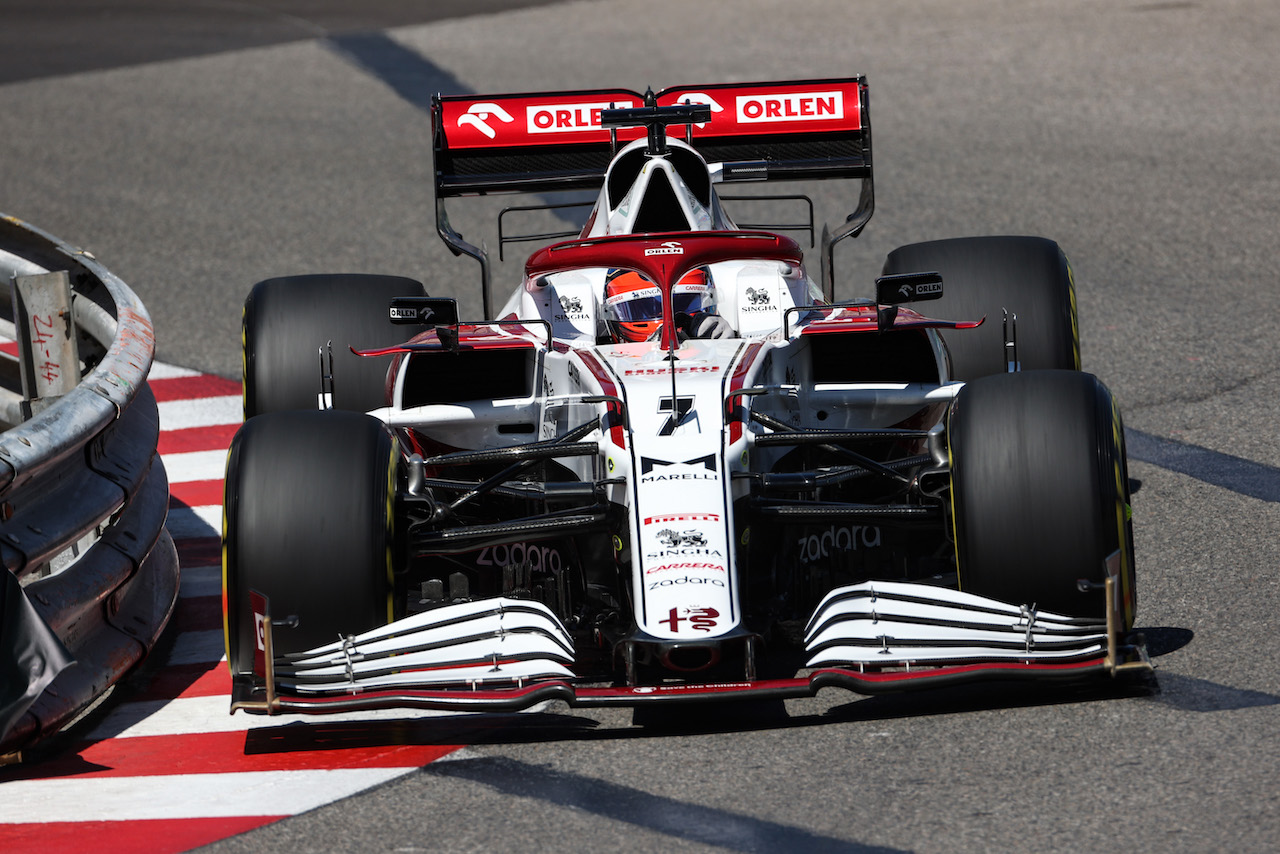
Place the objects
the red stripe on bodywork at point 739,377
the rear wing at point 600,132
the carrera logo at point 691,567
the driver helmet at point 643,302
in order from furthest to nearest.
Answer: the rear wing at point 600,132, the driver helmet at point 643,302, the red stripe on bodywork at point 739,377, the carrera logo at point 691,567

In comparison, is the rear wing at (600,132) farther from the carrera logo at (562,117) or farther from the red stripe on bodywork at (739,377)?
the red stripe on bodywork at (739,377)

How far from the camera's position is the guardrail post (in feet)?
20.7

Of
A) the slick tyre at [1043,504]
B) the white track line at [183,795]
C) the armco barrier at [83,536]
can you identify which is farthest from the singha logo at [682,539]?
the armco barrier at [83,536]

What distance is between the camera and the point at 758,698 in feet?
15.9

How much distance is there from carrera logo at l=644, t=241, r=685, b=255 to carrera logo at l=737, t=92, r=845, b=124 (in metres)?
1.93

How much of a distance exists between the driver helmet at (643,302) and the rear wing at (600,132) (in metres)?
1.43

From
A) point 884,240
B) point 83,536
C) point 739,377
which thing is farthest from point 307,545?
point 884,240

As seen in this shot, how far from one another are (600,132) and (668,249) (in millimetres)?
1890

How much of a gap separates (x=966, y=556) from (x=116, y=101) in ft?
39.3

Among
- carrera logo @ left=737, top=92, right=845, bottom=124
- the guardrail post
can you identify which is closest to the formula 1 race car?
the guardrail post

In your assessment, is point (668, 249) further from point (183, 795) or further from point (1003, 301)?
point (183, 795)

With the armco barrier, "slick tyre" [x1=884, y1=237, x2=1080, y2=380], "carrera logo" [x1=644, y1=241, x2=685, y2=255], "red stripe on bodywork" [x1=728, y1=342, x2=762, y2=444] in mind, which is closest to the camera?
the armco barrier

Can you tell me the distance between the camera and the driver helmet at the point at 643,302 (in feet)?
21.7

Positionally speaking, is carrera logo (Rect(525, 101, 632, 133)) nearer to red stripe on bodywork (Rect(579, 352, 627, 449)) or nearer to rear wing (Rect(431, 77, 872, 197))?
rear wing (Rect(431, 77, 872, 197))
